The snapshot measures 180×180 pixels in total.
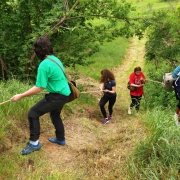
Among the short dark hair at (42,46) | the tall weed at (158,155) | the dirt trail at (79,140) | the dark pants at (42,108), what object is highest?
the short dark hair at (42,46)

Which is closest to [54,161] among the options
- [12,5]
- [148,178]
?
[148,178]

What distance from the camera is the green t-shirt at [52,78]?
Result: 3799 mm

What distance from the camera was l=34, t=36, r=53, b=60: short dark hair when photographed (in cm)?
379

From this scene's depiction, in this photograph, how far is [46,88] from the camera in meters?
4.06

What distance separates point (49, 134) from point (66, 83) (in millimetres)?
1250

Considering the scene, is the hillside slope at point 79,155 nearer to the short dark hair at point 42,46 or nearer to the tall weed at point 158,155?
the tall weed at point 158,155

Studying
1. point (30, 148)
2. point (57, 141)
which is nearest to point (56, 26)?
point (57, 141)

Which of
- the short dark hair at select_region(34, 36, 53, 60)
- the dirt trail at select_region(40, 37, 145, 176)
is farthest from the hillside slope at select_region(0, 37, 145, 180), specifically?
the short dark hair at select_region(34, 36, 53, 60)

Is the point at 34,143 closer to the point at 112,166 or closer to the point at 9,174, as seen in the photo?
the point at 9,174

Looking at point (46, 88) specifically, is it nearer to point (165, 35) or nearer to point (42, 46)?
point (42, 46)

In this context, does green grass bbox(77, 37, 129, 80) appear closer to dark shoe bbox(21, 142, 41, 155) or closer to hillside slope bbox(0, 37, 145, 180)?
hillside slope bbox(0, 37, 145, 180)

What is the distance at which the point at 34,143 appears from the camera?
4.24 m

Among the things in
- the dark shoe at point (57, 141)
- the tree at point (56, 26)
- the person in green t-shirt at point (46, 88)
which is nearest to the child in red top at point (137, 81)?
the tree at point (56, 26)

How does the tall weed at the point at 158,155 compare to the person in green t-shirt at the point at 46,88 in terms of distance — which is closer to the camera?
the tall weed at the point at 158,155
